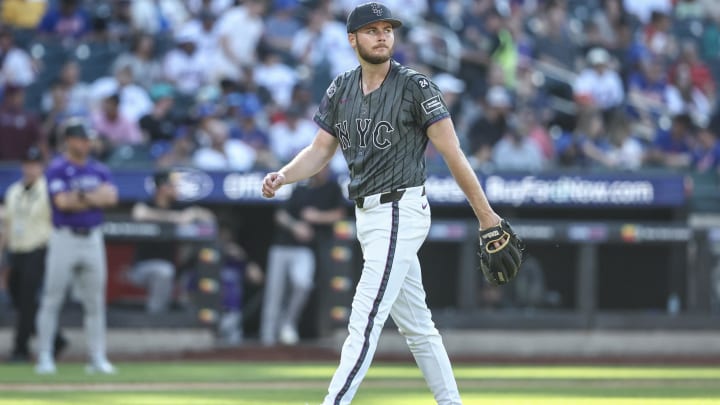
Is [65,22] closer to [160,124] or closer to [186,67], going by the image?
[186,67]

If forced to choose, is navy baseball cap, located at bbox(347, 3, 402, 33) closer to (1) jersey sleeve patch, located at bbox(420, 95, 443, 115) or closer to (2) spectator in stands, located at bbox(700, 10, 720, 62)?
(1) jersey sleeve patch, located at bbox(420, 95, 443, 115)

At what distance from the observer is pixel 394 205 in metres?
6.35

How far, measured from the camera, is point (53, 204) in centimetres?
1110

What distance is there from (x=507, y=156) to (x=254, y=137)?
305 centimetres

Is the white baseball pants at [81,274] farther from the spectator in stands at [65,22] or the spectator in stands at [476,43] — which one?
the spectator in stands at [476,43]

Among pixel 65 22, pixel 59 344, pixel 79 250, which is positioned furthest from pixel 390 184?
pixel 65 22

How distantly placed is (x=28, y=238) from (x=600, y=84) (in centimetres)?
926

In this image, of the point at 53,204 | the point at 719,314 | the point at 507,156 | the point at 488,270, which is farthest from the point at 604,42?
the point at 488,270

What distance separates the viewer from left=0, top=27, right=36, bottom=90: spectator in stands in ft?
53.0

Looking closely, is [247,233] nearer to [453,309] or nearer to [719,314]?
[453,309]

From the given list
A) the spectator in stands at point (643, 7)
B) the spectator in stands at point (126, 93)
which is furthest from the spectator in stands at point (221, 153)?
the spectator in stands at point (643, 7)

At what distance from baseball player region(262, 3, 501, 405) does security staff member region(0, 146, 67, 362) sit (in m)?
6.34

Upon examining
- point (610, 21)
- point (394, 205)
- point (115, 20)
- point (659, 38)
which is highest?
point (610, 21)

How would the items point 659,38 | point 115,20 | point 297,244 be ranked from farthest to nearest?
point 659,38 → point 115,20 → point 297,244
